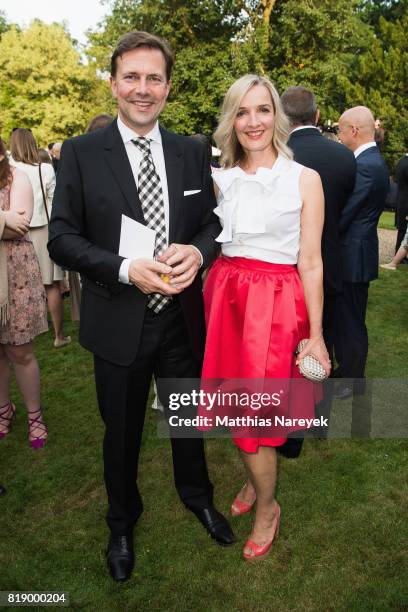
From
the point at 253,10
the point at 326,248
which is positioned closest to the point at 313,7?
the point at 253,10

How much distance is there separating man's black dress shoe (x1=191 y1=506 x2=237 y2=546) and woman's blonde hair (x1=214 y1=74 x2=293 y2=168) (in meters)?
1.91

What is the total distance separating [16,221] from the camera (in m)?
3.14

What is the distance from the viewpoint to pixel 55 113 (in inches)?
1296

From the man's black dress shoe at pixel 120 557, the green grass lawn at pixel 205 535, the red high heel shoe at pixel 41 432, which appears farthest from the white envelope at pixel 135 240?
the red high heel shoe at pixel 41 432

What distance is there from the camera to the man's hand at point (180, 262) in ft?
6.88

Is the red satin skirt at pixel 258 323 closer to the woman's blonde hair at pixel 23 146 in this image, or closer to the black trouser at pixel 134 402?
the black trouser at pixel 134 402

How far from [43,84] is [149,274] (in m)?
36.0

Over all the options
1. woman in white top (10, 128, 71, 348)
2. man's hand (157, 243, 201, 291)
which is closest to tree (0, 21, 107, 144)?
woman in white top (10, 128, 71, 348)

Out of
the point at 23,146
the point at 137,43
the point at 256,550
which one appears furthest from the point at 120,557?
the point at 23,146

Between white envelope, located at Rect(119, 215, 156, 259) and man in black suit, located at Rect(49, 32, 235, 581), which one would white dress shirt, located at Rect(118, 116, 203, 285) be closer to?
man in black suit, located at Rect(49, 32, 235, 581)

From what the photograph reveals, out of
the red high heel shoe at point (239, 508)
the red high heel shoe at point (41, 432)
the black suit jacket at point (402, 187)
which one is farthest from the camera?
the black suit jacket at point (402, 187)

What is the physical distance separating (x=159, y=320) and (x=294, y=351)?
0.67 meters

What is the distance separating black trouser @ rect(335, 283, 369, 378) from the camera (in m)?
4.05

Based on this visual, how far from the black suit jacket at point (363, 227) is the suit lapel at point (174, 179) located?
1.96m
